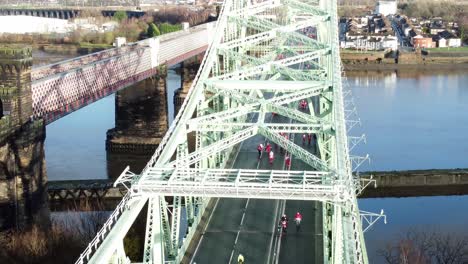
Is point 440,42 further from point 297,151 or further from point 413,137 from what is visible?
point 297,151

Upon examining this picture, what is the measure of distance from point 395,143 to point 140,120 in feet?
34.7

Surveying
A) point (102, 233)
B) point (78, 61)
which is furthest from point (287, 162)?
point (78, 61)

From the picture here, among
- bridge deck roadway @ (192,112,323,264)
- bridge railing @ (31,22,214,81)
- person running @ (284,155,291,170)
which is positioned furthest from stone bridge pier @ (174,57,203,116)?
bridge deck roadway @ (192,112,323,264)

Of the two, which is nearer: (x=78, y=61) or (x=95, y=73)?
(x=95, y=73)

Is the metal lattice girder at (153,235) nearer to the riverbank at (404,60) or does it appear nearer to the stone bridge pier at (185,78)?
the stone bridge pier at (185,78)

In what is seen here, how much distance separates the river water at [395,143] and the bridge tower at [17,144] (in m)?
7.08

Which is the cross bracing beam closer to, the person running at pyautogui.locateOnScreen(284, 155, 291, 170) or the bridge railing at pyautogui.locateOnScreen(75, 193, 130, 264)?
the person running at pyautogui.locateOnScreen(284, 155, 291, 170)

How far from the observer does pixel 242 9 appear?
22.1 m

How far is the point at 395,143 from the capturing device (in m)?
28.2

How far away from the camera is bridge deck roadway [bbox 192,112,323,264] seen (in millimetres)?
11078

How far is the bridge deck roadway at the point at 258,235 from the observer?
11.1 m

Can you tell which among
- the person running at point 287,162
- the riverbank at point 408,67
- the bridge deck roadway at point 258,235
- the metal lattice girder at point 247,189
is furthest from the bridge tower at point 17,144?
the riverbank at point 408,67

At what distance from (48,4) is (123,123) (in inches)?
3243

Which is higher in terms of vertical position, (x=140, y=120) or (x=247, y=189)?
(x=247, y=189)
